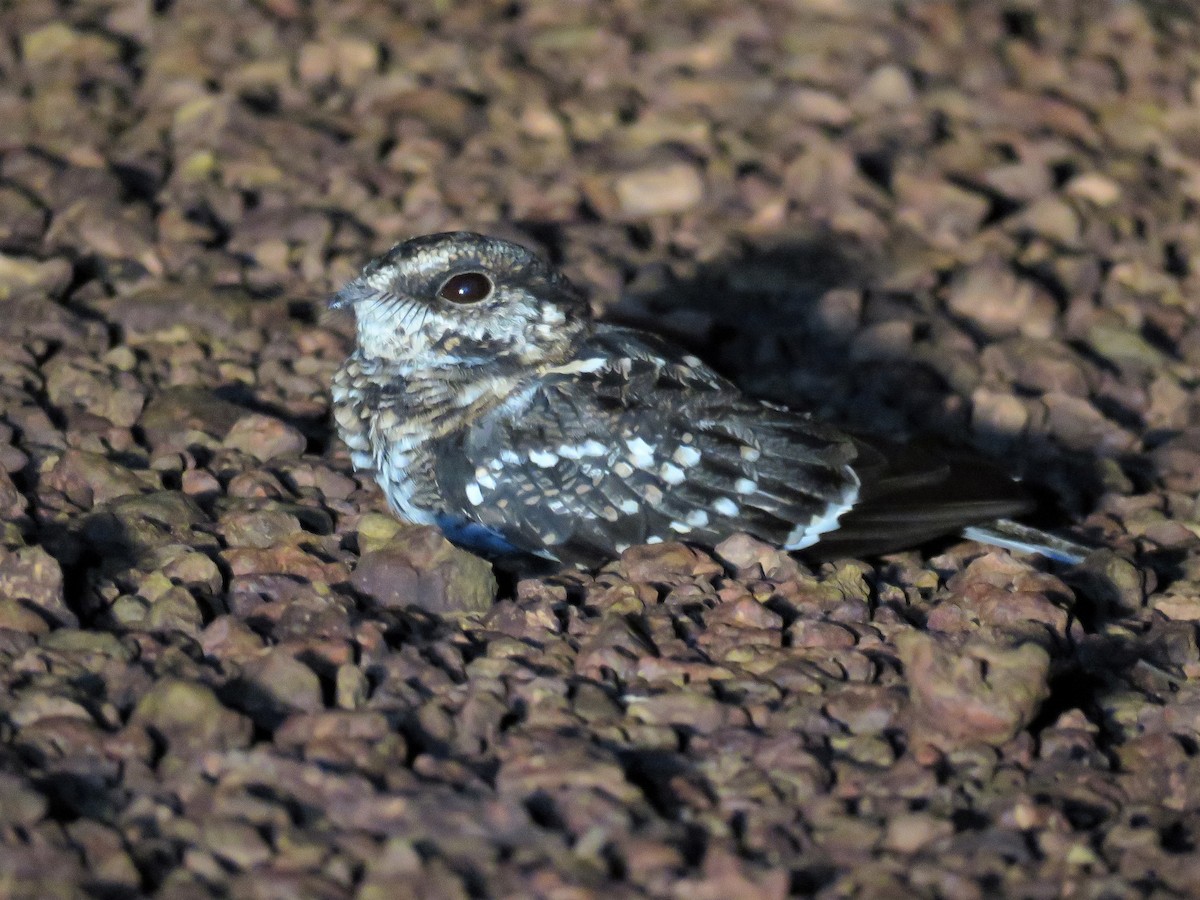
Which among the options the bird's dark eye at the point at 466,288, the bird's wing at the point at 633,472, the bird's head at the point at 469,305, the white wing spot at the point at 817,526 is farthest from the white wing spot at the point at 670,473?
the bird's dark eye at the point at 466,288

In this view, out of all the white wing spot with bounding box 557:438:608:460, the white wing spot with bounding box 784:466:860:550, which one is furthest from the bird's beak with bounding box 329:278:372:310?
the white wing spot with bounding box 784:466:860:550

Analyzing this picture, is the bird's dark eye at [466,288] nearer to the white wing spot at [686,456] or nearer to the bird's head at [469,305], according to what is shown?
the bird's head at [469,305]

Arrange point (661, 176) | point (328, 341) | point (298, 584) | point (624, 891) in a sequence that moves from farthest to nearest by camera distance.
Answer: point (661, 176) → point (328, 341) → point (298, 584) → point (624, 891)

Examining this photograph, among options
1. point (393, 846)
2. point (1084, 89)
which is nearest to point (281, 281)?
point (393, 846)

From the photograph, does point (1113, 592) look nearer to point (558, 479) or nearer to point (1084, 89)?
point (558, 479)

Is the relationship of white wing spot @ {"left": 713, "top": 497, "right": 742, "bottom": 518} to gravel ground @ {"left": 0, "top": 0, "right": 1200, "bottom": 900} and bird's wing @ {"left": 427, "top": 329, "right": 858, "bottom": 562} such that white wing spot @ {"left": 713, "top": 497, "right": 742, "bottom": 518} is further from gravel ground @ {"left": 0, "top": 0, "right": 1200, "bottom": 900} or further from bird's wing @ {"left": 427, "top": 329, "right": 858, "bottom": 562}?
gravel ground @ {"left": 0, "top": 0, "right": 1200, "bottom": 900}
